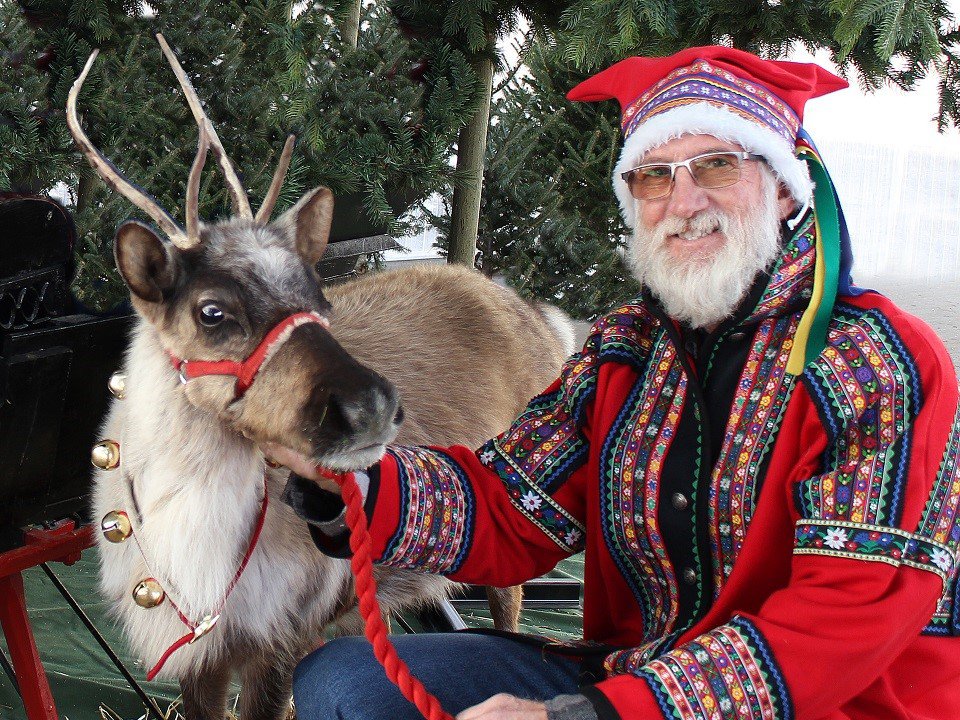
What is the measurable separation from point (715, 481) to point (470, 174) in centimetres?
266

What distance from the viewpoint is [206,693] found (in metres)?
→ 2.64

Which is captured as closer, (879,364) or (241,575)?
(879,364)

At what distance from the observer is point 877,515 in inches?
64.0

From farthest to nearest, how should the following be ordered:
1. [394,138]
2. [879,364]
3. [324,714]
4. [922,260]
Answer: [922,260]
[394,138]
[324,714]
[879,364]

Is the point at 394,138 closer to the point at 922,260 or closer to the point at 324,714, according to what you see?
the point at 324,714

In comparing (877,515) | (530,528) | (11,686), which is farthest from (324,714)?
(11,686)

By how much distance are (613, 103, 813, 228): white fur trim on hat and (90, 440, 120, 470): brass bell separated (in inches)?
55.6

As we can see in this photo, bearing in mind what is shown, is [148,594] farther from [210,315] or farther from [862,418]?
[862,418]

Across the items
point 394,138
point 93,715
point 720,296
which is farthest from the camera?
point 394,138

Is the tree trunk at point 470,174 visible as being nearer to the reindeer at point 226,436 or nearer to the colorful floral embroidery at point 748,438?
the reindeer at point 226,436

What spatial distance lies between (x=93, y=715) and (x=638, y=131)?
2.57m

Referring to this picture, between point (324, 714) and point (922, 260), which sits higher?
point (922, 260)

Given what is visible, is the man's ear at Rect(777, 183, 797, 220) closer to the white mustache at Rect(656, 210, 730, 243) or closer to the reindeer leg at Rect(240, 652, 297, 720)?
the white mustache at Rect(656, 210, 730, 243)

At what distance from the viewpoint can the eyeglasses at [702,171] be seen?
191 cm
